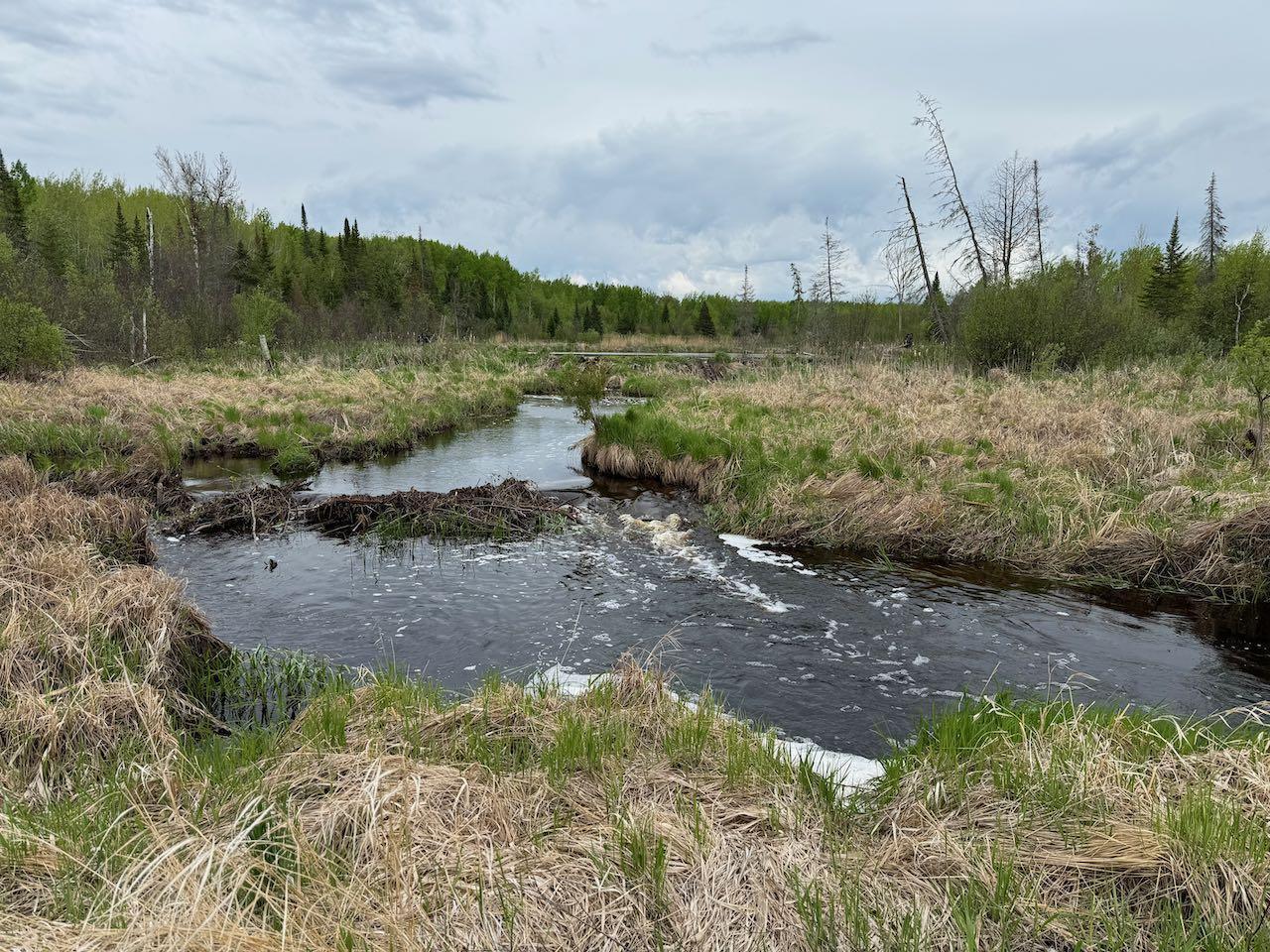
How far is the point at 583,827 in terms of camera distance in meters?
3.27

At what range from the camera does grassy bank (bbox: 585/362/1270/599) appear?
27.5 feet

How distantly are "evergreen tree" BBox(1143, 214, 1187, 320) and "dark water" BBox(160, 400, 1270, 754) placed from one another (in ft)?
138

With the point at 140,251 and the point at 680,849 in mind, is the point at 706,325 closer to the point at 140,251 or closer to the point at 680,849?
the point at 140,251

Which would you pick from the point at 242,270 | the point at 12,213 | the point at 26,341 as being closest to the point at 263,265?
the point at 242,270

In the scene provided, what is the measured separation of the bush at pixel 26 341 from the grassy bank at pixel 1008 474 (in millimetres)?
15627

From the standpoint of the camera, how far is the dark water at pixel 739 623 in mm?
5918

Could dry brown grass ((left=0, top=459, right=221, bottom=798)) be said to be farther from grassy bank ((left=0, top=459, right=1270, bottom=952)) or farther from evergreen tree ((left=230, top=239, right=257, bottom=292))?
evergreen tree ((left=230, top=239, right=257, bottom=292))

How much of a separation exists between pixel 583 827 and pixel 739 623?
4298 mm

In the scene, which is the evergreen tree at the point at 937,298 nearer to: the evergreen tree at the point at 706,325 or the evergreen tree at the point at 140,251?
the evergreen tree at the point at 140,251

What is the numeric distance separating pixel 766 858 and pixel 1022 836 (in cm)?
113

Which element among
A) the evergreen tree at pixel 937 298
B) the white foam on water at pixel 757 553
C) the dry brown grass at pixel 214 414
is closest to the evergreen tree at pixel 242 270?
the dry brown grass at pixel 214 414

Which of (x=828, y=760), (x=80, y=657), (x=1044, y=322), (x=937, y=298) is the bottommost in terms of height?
(x=828, y=760)

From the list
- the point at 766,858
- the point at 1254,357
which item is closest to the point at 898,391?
the point at 1254,357

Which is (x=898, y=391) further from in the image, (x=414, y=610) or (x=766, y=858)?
(x=766, y=858)
